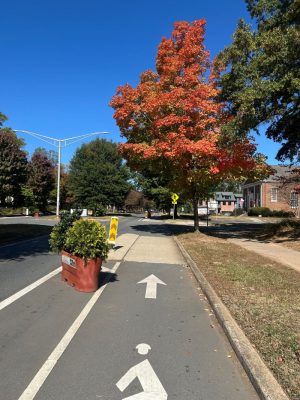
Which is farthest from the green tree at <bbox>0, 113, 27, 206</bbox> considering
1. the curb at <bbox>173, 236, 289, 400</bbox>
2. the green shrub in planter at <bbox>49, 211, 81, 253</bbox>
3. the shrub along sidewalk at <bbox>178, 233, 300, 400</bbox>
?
the curb at <bbox>173, 236, 289, 400</bbox>

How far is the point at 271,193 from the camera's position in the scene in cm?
6806

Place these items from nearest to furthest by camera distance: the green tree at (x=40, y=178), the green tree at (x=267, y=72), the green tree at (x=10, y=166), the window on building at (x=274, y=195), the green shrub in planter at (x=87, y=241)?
the green shrub in planter at (x=87, y=241)
the green tree at (x=267, y=72)
the green tree at (x=10, y=166)
the green tree at (x=40, y=178)
the window on building at (x=274, y=195)

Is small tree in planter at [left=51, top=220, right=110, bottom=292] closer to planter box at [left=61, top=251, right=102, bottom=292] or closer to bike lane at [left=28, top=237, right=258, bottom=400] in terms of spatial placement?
planter box at [left=61, top=251, right=102, bottom=292]

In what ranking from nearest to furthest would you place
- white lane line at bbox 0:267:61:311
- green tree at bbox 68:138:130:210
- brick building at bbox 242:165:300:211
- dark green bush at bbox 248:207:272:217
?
white lane line at bbox 0:267:61:311
green tree at bbox 68:138:130:210
dark green bush at bbox 248:207:272:217
brick building at bbox 242:165:300:211

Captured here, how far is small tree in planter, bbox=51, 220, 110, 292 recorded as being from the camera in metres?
8.67

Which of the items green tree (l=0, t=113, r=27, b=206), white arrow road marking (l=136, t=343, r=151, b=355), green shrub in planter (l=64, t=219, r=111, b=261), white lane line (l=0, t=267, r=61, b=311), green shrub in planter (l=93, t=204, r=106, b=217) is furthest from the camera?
green shrub in planter (l=93, t=204, r=106, b=217)

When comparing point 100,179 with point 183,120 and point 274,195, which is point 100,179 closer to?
point 274,195

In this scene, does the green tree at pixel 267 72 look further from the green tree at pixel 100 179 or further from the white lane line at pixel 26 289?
the green tree at pixel 100 179

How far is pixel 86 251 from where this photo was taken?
8.68 meters

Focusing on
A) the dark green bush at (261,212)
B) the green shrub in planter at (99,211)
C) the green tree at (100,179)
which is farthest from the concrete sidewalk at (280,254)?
the dark green bush at (261,212)

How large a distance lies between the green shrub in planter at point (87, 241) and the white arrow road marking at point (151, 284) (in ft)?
3.83

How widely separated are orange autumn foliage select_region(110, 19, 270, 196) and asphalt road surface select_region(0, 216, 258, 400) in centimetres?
1149

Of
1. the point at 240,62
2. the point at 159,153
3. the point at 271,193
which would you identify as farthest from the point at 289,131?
the point at 271,193

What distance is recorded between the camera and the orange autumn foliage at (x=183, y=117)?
67.5 feet
